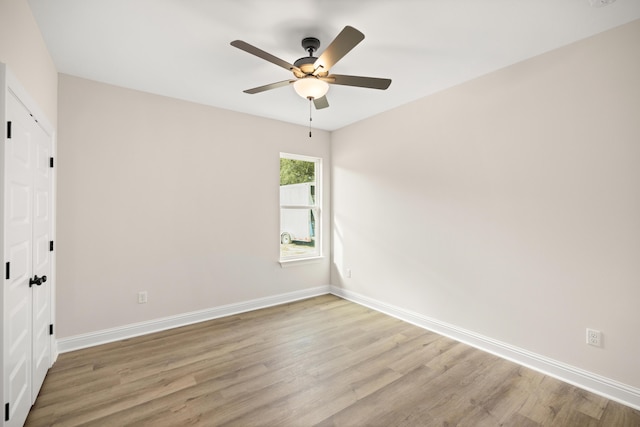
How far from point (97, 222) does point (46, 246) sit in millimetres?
628

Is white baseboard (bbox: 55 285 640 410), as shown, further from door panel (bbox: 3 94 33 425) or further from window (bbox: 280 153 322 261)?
door panel (bbox: 3 94 33 425)

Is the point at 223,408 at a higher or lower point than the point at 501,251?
lower

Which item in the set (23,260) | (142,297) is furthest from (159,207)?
(23,260)

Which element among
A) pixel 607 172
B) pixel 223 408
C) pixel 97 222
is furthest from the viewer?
pixel 97 222

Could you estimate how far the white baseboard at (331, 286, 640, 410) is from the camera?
214 cm

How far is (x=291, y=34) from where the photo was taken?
7.34 ft

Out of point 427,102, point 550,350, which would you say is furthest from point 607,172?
Result: point 427,102

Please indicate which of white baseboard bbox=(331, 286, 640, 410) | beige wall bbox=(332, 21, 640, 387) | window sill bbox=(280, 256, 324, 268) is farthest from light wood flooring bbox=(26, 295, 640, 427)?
window sill bbox=(280, 256, 324, 268)

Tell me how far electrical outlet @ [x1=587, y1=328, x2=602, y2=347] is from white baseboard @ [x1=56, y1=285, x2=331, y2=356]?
323cm

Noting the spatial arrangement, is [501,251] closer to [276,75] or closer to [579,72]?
[579,72]

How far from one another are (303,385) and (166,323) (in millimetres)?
1956

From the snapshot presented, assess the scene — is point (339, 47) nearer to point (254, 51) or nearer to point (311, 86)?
point (311, 86)

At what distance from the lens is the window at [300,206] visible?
4.49 m

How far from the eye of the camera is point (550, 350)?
249cm
